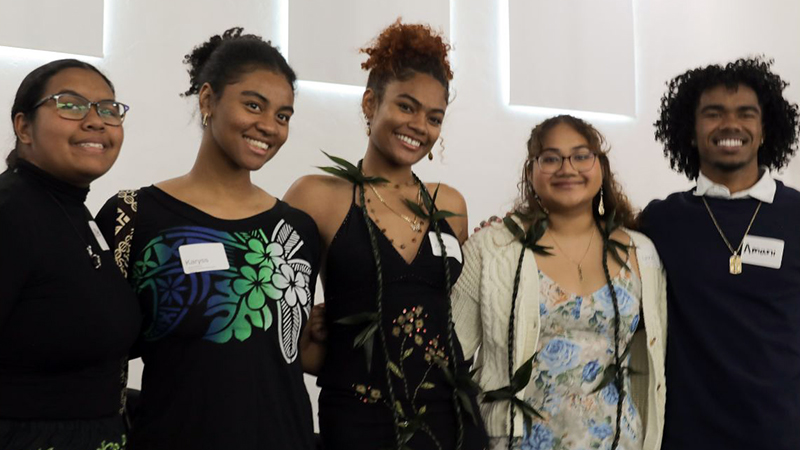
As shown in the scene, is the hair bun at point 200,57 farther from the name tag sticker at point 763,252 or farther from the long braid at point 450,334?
the name tag sticker at point 763,252

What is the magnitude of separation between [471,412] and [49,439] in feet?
3.75

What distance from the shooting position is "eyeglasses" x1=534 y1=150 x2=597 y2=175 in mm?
2697

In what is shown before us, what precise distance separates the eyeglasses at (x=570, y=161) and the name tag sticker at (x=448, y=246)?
1.46ft

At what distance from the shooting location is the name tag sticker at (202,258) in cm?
191

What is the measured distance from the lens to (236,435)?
1.88 m

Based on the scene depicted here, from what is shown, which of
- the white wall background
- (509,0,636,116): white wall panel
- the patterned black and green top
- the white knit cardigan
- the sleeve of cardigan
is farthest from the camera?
(509,0,636,116): white wall panel

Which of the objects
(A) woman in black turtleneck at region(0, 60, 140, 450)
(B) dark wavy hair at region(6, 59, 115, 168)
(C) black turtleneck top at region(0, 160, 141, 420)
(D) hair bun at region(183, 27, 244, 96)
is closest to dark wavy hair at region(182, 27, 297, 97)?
(D) hair bun at region(183, 27, 244, 96)

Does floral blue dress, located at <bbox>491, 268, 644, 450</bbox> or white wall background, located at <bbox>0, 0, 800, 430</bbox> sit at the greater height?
white wall background, located at <bbox>0, 0, 800, 430</bbox>

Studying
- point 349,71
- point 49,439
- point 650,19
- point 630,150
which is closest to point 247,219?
point 49,439

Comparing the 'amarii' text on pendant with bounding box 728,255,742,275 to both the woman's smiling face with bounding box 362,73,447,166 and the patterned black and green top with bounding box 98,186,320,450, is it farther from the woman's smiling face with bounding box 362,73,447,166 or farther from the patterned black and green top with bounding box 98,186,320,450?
the patterned black and green top with bounding box 98,186,320,450

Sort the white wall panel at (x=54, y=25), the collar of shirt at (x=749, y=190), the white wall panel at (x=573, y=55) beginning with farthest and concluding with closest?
the white wall panel at (x=573, y=55), the white wall panel at (x=54, y=25), the collar of shirt at (x=749, y=190)

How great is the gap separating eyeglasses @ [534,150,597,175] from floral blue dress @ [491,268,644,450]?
37cm

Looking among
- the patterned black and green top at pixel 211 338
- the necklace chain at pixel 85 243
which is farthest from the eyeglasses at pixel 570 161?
the necklace chain at pixel 85 243

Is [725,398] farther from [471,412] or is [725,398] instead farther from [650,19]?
[650,19]
